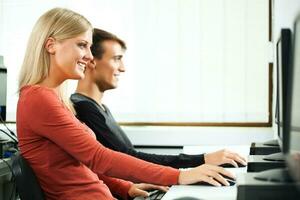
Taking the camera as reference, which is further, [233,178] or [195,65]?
[195,65]

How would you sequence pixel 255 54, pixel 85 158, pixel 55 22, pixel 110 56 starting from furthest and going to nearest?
pixel 255 54 → pixel 110 56 → pixel 55 22 → pixel 85 158

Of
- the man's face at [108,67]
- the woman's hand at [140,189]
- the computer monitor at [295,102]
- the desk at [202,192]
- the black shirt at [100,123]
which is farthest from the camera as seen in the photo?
the man's face at [108,67]

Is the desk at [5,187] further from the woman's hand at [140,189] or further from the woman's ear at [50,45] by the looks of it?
the woman's ear at [50,45]

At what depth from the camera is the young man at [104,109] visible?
5.48 ft

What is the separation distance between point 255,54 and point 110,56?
1205 mm

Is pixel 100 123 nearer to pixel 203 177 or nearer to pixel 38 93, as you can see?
pixel 38 93

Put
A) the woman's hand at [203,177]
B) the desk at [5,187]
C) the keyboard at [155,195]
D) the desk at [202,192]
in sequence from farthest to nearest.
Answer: the desk at [5,187] → the keyboard at [155,195] → the woman's hand at [203,177] → the desk at [202,192]

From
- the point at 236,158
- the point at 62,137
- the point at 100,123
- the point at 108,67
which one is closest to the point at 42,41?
the point at 62,137

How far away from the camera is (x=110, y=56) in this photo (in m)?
2.05

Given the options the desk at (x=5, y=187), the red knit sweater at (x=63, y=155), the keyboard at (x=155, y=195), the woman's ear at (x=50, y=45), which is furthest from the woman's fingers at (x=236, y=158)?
the desk at (x=5, y=187)

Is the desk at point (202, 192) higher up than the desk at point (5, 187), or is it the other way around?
the desk at point (202, 192)

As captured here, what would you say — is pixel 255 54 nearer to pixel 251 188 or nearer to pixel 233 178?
pixel 233 178

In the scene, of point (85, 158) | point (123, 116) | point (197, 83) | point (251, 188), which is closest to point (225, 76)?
point (197, 83)

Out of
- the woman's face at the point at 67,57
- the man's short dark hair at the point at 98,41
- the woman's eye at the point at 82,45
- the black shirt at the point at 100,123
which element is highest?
the man's short dark hair at the point at 98,41
